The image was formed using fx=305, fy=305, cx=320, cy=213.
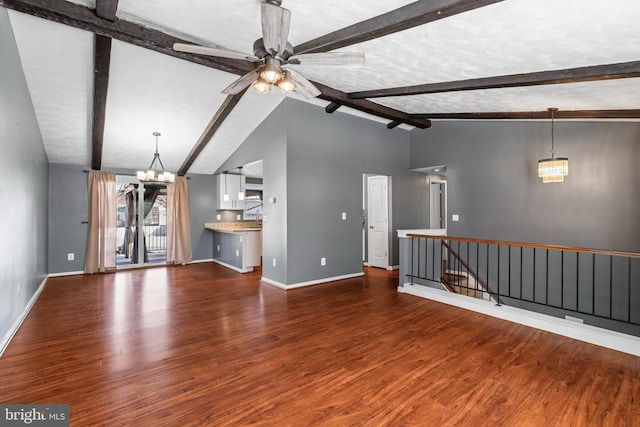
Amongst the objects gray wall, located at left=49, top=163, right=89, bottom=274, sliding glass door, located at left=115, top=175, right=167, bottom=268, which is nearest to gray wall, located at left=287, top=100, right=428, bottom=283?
sliding glass door, located at left=115, top=175, right=167, bottom=268

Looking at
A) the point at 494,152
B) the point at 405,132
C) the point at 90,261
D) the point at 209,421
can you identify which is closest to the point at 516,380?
the point at 209,421

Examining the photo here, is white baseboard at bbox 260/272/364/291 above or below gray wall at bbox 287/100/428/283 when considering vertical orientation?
below

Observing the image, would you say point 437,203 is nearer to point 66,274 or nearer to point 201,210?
point 201,210

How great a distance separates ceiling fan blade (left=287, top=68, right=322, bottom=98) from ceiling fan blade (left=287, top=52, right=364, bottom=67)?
11 centimetres

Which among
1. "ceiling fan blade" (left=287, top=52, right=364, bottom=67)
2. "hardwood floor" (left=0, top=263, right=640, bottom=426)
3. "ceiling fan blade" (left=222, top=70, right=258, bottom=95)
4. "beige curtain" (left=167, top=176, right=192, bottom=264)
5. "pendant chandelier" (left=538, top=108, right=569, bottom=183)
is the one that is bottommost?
"hardwood floor" (left=0, top=263, right=640, bottom=426)

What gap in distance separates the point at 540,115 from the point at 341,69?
3.07 meters

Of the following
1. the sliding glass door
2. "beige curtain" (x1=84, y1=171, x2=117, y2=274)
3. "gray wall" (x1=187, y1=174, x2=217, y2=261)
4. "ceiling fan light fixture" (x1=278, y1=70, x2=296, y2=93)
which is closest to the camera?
"ceiling fan light fixture" (x1=278, y1=70, x2=296, y2=93)

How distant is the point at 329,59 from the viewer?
261 centimetres

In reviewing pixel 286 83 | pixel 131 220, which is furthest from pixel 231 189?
pixel 286 83

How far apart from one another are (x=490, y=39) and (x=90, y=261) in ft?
26.0

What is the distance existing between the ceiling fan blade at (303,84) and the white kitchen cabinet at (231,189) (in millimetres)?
5208

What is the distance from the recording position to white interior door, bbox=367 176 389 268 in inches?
265

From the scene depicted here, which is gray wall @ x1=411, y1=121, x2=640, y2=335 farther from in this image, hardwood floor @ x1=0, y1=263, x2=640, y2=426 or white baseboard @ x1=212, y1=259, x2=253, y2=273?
white baseboard @ x1=212, y1=259, x2=253, y2=273

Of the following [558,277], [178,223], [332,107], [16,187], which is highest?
[332,107]
